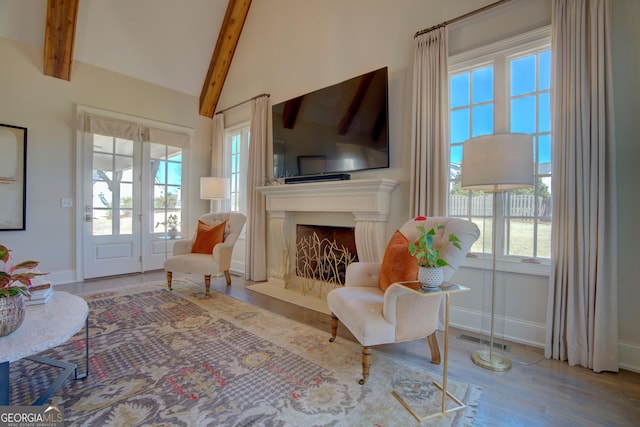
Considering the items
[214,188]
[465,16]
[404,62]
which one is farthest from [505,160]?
[214,188]

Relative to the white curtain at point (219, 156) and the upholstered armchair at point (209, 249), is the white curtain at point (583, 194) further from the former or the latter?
the white curtain at point (219, 156)

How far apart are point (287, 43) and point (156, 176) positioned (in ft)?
9.28

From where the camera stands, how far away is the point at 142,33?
4305mm

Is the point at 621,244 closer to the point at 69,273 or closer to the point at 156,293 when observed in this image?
the point at 156,293

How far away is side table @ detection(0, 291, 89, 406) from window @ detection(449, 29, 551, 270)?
267 cm

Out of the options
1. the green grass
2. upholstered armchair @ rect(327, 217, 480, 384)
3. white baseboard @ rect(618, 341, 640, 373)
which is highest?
the green grass

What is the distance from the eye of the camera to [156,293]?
350 cm

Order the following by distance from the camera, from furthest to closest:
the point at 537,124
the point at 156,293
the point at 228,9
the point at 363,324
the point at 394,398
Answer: the point at 228,9
the point at 156,293
the point at 537,124
the point at 363,324
the point at 394,398

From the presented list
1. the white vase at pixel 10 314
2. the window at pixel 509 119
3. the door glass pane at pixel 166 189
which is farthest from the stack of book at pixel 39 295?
the door glass pane at pixel 166 189

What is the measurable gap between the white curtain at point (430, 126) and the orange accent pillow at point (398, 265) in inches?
24.2

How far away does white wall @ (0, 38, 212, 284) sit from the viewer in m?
3.63

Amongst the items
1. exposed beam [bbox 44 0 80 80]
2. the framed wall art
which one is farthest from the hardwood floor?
exposed beam [bbox 44 0 80 80]

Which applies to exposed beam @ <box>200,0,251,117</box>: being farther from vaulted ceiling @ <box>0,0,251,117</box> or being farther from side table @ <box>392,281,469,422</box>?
side table @ <box>392,281,469,422</box>

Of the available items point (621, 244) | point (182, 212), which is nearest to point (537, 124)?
point (621, 244)
